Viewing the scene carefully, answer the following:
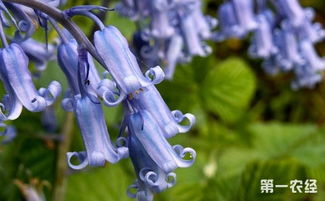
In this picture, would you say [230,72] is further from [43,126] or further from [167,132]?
[167,132]

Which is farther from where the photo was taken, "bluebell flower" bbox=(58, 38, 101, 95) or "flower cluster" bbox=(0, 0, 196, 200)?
"bluebell flower" bbox=(58, 38, 101, 95)

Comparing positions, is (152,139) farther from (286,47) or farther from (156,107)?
(286,47)

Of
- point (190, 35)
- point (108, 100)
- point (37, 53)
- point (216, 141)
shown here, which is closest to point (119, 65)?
point (108, 100)

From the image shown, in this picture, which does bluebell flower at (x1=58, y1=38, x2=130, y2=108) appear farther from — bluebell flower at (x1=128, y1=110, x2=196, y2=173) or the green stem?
the green stem


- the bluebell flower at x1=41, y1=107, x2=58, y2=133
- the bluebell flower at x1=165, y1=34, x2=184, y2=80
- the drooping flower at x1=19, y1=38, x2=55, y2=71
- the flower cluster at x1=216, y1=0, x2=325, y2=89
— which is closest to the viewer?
the drooping flower at x1=19, y1=38, x2=55, y2=71

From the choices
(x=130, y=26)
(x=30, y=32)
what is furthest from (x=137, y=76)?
(x=130, y=26)

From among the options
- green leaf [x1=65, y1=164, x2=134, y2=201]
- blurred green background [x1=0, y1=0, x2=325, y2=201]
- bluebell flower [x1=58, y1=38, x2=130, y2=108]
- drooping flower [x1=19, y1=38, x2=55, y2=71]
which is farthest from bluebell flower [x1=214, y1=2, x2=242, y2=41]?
bluebell flower [x1=58, y1=38, x2=130, y2=108]
